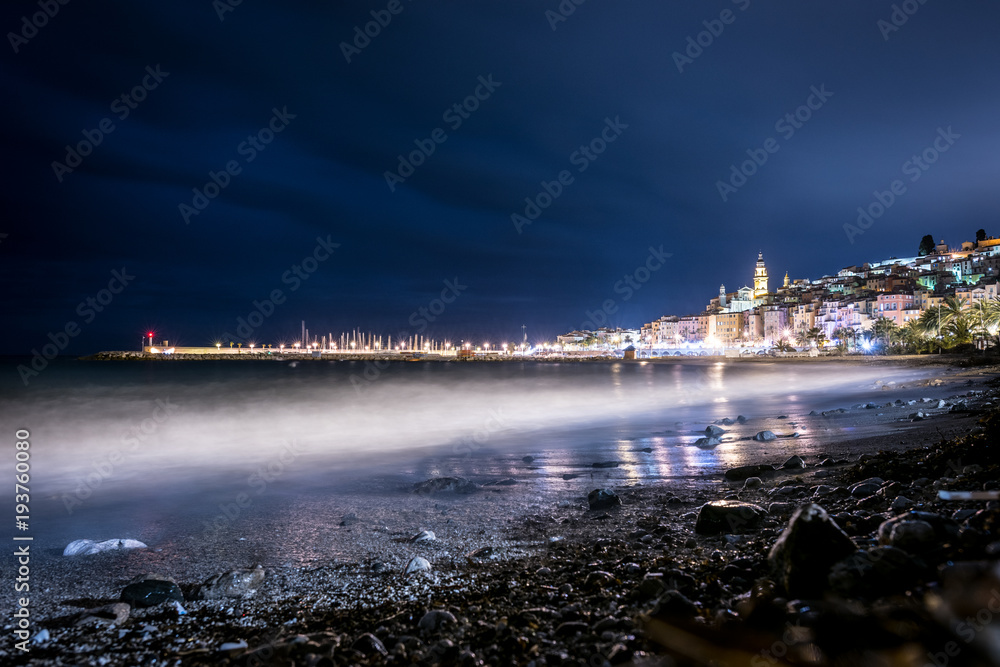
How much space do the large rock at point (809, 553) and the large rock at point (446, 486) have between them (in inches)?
225

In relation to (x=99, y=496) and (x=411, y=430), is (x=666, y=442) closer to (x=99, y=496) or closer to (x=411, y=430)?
(x=411, y=430)

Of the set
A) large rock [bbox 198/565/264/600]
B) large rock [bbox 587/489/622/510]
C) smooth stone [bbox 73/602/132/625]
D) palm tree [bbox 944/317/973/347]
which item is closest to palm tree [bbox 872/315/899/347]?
palm tree [bbox 944/317/973/347]

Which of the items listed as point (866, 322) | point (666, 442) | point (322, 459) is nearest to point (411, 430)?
point (322, 459)

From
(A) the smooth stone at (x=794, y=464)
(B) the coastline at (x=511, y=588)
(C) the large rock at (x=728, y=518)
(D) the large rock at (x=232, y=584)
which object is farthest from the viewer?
(A) the smooth stone at (x=794, y=464)

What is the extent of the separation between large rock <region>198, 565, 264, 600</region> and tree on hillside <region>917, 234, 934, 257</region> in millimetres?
230728

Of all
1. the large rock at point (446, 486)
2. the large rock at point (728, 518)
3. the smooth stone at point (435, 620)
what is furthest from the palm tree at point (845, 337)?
the smooth stone at point (435, 620)

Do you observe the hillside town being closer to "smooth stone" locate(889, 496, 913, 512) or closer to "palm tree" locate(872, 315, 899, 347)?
"palm tree" locate(872, 315, 899, 347)

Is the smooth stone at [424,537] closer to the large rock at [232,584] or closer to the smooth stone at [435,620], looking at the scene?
the large rock at [232,584]

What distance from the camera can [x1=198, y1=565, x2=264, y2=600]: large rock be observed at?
4332 millimetres

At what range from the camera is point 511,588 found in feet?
13.1

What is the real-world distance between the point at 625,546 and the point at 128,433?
2148 centimetres

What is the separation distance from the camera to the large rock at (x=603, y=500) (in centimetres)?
661

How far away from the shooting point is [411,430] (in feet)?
62.5

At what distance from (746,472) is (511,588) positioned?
535 centimetres
